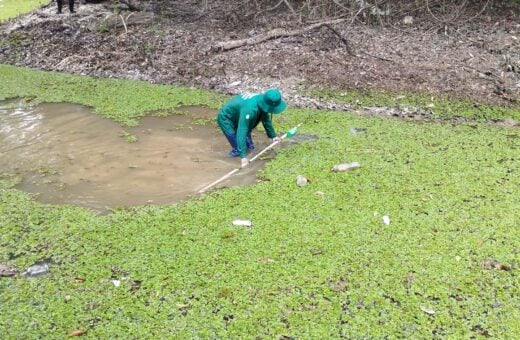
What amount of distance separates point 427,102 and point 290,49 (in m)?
2.68

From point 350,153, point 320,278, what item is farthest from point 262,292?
point 350,153

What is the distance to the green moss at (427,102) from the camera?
6523 mm

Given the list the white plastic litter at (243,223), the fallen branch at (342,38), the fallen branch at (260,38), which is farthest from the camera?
the fallen branch at (260,38)

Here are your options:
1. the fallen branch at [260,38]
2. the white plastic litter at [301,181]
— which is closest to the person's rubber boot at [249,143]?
the white plastic litter at [301,181]

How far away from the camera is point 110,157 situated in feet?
19.1

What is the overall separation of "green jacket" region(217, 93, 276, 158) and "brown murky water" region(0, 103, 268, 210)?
32 cm

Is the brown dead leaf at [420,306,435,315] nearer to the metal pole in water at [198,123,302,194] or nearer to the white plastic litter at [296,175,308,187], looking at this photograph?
the white plastic litter at [296,175,308,187]

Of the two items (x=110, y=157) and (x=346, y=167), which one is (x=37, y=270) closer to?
(x=110, y=157)

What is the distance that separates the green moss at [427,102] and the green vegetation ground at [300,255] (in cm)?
99

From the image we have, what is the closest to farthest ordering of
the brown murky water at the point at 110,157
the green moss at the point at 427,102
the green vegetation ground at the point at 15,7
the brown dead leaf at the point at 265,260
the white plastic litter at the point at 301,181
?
1. the brown dead leaf at the point at 265,260
2. the white plastic litter at the point at 301,181
3. the brown murky water at the point at 110,157
4. the green moss at the point at 427,102
5. the green vegetation ground at the point at 15,7

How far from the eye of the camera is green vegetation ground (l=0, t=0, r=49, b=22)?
13.5 m

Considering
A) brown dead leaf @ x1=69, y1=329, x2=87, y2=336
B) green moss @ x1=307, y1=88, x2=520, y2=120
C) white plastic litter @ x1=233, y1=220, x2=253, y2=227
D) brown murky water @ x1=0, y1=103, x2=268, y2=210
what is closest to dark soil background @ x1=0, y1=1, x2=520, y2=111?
green moss @ x1=307, y1=88, x2=520, y2=120

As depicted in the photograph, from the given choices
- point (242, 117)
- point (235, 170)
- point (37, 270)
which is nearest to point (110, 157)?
point (235, 170)

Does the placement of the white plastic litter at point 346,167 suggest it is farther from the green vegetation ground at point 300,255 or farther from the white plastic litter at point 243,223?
the white plastic litter at point 243,223
